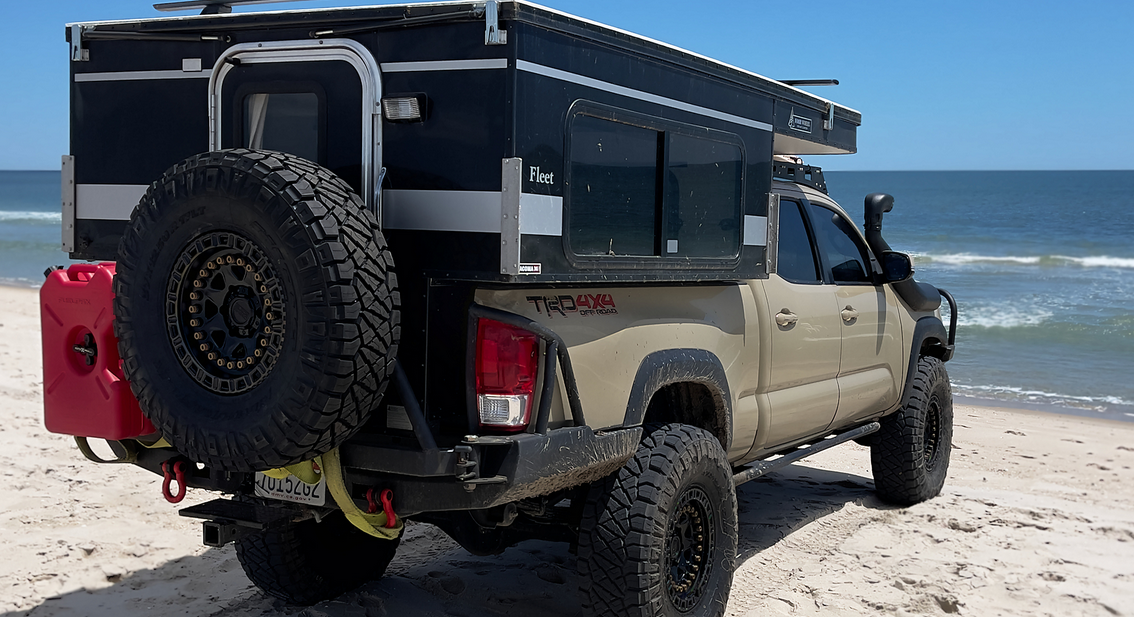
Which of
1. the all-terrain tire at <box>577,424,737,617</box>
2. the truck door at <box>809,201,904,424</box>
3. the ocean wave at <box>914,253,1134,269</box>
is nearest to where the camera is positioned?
the all-terrain tire at <box>577,424,737,617</box>

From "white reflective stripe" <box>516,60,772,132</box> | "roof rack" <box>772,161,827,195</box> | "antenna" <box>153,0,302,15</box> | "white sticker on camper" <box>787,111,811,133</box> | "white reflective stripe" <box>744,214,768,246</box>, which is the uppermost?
"antenna" <box>153,0,302,15</box>

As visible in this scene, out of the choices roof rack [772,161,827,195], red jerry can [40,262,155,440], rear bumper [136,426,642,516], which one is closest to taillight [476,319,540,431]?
rear bumper [136,426,642,516]

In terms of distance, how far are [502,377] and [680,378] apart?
3.42 feet

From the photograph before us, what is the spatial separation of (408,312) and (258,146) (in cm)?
90

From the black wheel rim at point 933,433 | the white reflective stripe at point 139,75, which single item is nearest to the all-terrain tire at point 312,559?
the white reflective stripe at point 139,75

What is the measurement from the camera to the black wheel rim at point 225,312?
121 inches

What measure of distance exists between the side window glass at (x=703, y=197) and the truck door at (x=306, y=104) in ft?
3.93

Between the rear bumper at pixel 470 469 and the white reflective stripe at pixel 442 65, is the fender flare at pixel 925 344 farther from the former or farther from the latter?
the white reflective stripe at pixel 442 65

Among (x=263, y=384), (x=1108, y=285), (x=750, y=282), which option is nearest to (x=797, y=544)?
(x=750, y=282)

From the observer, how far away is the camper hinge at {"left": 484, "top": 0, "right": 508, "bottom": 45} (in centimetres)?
320

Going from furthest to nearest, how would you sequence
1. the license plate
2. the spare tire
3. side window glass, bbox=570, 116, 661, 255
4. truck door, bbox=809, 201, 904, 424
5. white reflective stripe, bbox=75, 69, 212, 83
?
truck door, bbox=809, 201, 904, 424, white reflective stripe, bbox=75, 69, 212, 83, side window glass, bbox=570, 116, 661, 255, the license plate, the spare tire

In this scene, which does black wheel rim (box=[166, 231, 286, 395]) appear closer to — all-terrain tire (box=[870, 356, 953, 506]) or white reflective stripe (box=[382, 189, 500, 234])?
white reflective stripe (box=[382, 189, 500, 234])

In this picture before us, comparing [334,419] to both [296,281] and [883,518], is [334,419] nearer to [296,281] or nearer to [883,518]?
[296,281]

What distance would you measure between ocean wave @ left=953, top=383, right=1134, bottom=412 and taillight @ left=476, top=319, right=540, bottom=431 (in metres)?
9.94
